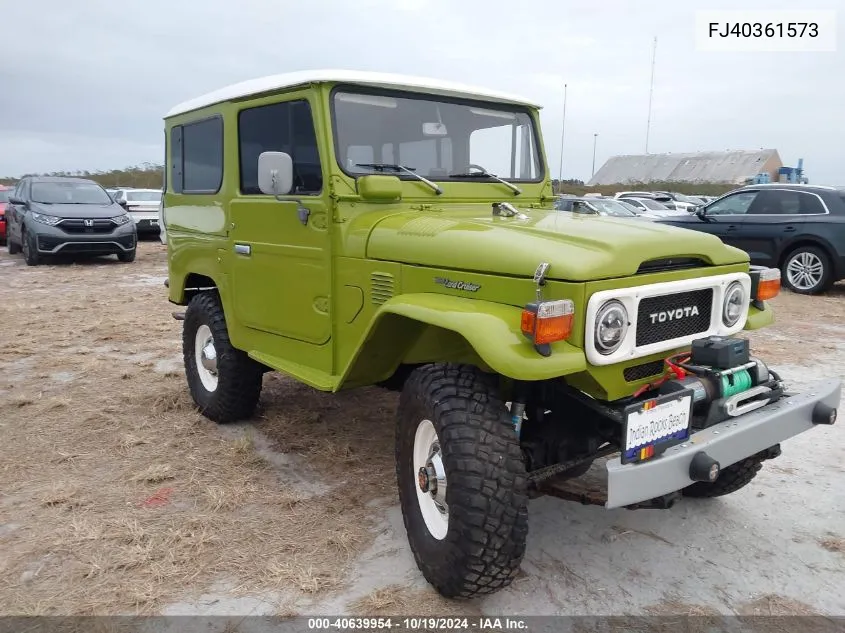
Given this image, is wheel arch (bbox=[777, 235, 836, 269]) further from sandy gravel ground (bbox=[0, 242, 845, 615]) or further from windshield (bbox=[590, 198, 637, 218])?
sandy gravel ground (bbox=[0, 242, 845, 615])

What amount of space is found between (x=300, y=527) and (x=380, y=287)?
1264mm

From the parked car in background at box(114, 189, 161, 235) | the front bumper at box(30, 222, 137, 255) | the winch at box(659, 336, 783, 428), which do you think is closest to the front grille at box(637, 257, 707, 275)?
the winch at box(659, 336, 783, 428)

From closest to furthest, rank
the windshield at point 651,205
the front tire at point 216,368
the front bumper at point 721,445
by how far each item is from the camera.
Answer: the front bumper at point 721,445 < the front tire at point 216,368 < the windshield at point 651,205

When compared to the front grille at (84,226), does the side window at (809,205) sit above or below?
above

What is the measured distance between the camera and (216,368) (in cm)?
470

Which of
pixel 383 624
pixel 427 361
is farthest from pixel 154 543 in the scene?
pixel 427 361

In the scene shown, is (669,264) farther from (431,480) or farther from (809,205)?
(809,205)

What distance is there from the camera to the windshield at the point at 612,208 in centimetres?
1614

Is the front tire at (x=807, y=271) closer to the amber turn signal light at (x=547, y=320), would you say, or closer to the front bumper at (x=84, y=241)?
the amber turn signal light at (x=547, y=320)

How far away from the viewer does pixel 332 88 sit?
356cm

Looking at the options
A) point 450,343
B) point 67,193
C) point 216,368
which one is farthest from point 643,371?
point 67,193

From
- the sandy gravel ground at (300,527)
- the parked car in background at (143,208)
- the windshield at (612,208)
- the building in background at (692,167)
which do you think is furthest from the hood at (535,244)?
the building in background at (692,167)

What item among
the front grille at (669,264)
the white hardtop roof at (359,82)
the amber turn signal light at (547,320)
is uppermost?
the white hardtop roof at (359,82)

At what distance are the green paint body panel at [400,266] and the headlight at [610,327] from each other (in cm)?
7
